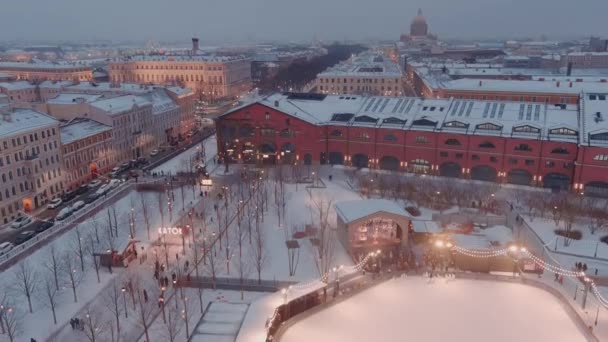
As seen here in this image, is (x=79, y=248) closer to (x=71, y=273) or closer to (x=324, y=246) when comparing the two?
(x=71, y=273)

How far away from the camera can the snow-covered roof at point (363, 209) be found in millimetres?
39031

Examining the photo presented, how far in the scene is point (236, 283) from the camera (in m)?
34.6

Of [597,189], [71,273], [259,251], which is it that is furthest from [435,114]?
[71,273]

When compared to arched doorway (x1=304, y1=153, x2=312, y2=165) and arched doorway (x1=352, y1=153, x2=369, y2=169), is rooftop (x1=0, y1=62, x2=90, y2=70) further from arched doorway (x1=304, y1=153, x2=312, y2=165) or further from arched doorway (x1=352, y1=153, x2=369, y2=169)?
arched doorway (x1=352, y1=153, x2=369, y2=169)

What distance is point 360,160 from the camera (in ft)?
209

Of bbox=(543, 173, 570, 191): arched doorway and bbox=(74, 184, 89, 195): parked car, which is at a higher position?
bbox=(543, 173, 570, 191): arched doorway

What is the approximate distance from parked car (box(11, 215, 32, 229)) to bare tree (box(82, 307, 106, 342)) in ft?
65.0

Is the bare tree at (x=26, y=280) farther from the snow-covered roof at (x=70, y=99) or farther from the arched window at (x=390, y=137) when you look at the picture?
the arched window at (x=390, y=137)

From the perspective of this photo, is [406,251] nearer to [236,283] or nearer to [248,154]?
[236,283]

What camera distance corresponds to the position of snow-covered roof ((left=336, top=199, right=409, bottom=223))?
39.0m

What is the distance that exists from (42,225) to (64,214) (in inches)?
84.2

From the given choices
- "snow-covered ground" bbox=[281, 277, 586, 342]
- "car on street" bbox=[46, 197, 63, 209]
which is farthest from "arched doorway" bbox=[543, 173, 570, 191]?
"car on street" bbox=[46, 197, 63, 209]

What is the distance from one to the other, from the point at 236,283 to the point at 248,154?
3359cm

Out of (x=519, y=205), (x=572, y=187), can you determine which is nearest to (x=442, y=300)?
(x=519, y=205)
